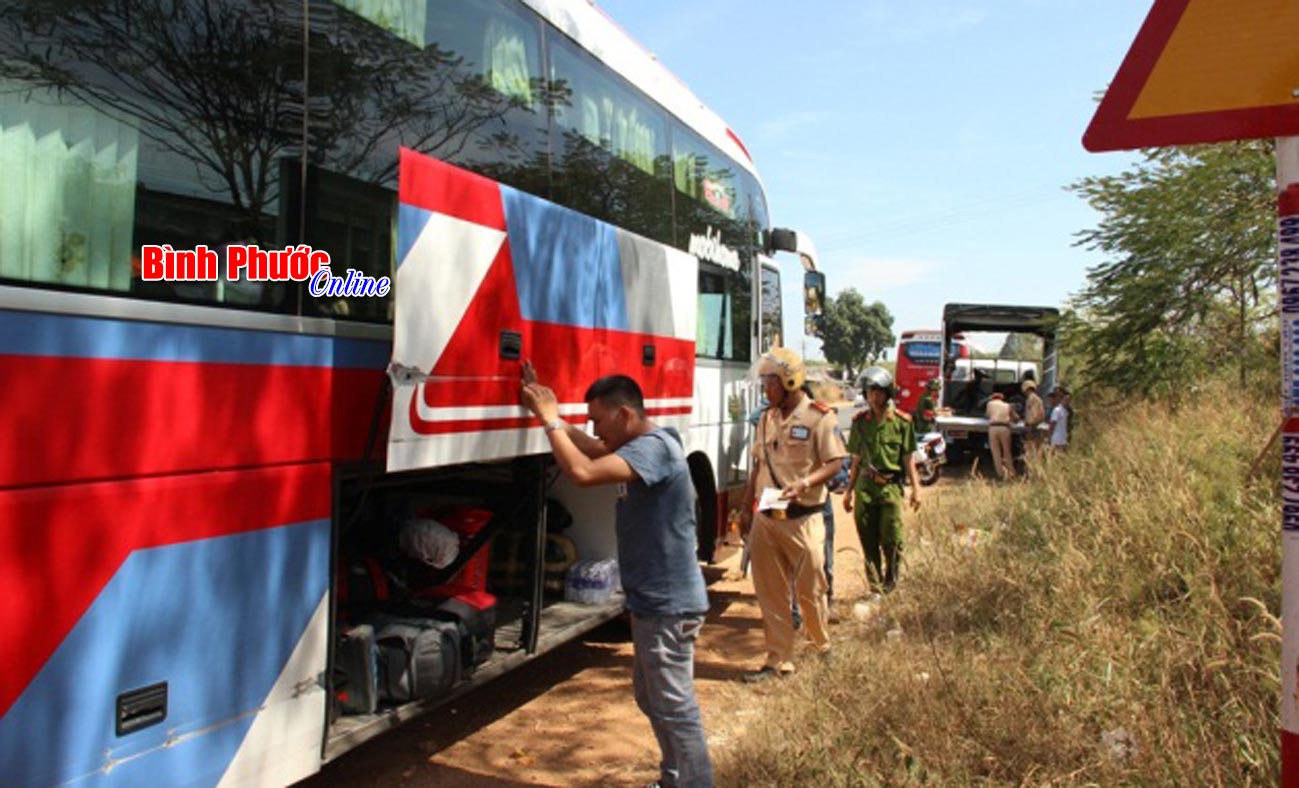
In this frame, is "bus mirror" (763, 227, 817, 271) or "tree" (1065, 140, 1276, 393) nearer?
"bus mirror" (763, 227, 817, 271)

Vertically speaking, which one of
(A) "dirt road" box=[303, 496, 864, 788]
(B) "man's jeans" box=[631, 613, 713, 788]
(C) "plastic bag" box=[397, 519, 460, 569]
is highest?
(C) "plastic bag" box=[397, 519, 460, 569]

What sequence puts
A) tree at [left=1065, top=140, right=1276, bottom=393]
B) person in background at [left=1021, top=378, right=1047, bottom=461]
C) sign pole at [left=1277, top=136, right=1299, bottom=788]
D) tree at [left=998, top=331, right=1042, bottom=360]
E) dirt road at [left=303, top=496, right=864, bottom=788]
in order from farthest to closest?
tree at [left=998, top=331, right=1042, bottom=360] → person in background at [left=1021, top=378, right=1047, bottom=461] → tree at [left=1065, top=140, right=1276, bottom=393] → dirt road at [left=303, top=496, right=864, bottom=788] → sign pole at [left=1277, top=136, right=1299, bottom=788]

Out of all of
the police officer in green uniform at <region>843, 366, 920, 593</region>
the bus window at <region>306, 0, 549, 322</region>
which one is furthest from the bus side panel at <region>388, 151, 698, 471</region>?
the police officer in green uniform at <region>843, 366, 920, 593</region>

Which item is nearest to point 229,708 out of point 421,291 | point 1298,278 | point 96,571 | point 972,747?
point 96,571

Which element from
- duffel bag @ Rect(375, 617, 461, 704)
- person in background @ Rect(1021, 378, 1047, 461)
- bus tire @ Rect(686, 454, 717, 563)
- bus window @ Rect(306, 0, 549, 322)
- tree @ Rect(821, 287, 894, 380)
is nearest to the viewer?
bus window @ Rect(306, 0, 549, 322)

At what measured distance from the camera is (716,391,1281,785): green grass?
338 centimetres

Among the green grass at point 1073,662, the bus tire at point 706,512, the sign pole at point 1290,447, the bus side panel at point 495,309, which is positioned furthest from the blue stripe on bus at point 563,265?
the sign pole at point 1290,447

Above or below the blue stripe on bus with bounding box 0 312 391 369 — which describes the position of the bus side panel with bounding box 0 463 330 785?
below

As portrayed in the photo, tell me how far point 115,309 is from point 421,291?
111 centimetres

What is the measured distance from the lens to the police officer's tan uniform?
5621mm

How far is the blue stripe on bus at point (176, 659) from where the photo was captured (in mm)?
2455

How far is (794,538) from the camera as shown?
563 cm

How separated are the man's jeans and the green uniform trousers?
3.35 metres

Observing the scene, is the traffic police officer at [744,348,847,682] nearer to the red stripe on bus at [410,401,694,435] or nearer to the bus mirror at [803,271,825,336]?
the red stripe on bus at [410,401,694,435]
